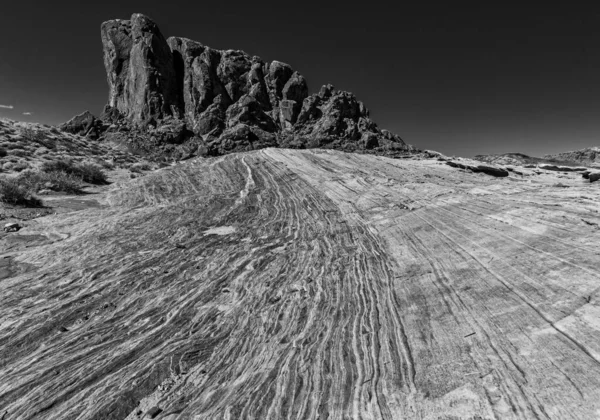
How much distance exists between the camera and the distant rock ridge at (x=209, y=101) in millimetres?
86812

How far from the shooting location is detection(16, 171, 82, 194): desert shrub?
1895cm

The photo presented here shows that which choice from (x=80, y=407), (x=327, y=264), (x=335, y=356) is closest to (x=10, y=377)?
(x=80, y=407)

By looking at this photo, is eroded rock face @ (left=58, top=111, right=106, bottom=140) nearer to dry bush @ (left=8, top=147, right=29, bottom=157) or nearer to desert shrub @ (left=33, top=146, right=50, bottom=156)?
desert shrub @ (left=33, top=146, right=50, bottom=156)

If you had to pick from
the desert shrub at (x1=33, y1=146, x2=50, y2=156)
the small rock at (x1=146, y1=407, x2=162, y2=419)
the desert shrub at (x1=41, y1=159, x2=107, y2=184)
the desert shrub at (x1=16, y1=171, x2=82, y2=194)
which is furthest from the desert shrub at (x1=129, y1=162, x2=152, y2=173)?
the small rock at (x1=146, y1=407, x2=162, y2=419)

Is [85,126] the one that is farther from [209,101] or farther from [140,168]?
[140,168]

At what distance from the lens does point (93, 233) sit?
13000mm

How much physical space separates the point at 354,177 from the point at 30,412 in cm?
2019

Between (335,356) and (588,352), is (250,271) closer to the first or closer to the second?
(335,356)

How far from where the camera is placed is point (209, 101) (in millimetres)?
103875

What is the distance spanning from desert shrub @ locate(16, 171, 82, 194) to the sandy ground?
250 inches

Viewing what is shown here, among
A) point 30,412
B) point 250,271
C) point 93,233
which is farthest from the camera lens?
point 93,233

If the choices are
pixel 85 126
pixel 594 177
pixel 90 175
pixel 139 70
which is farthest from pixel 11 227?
pixel 139 70

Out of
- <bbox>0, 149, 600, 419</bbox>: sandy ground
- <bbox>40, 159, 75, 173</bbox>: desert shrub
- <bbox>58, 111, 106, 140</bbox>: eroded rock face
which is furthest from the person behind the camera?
<bbox>58, 111, 106, 140</bbox>: eroded rock face

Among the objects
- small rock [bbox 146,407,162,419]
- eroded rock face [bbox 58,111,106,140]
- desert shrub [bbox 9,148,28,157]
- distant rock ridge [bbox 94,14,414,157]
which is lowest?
small rock [bbox 146,407,162,419]
